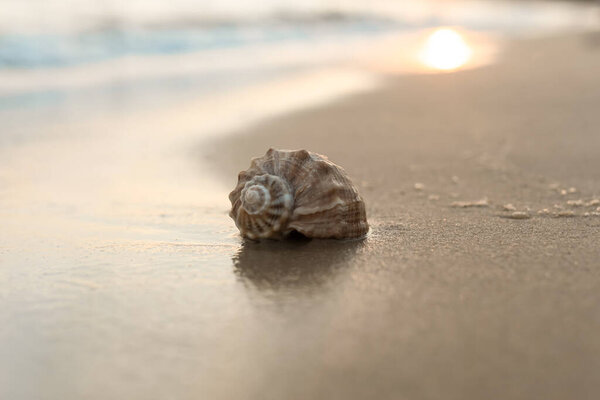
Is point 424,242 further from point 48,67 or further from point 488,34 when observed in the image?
point 488,34

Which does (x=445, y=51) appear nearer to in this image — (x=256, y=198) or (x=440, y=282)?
(x=256, y=198)

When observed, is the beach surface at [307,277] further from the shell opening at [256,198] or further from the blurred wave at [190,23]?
the blurred wave at [190,23]

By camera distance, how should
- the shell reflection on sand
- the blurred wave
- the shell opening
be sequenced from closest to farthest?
the shell opening
the shell reflection on sand
the blurred wave

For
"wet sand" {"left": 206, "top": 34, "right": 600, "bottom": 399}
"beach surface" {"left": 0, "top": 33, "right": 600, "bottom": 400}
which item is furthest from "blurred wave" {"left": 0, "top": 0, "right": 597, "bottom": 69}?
"wet sand" {"left": 206, "top": 34, "right": 600, "bottom": 399}

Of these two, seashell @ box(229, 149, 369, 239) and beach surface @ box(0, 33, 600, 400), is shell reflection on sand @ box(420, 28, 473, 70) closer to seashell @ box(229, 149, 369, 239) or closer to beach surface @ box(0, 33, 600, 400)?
beach surface @ box(0, 33, 600, 400)

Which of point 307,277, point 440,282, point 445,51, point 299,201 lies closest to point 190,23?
point 445,51

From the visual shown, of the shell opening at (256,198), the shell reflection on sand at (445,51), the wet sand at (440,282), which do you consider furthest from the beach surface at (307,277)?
the shell reflection on sand at (445,51)
